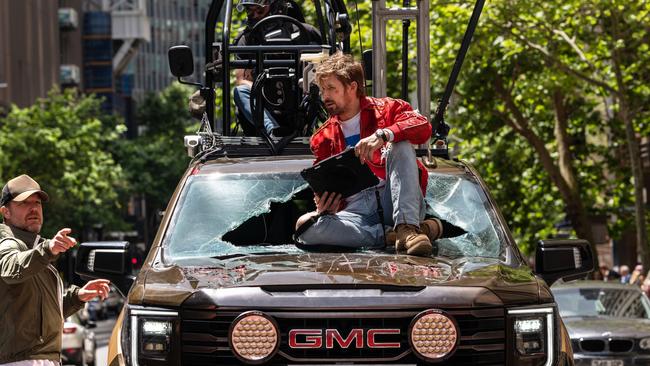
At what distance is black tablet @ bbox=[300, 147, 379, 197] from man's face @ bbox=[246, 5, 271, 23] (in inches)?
174

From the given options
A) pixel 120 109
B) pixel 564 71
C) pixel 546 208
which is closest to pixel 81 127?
pixel 546 208

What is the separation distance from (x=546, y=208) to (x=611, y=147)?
6.40ft

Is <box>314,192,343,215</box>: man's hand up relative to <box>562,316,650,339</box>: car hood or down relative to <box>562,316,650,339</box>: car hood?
up

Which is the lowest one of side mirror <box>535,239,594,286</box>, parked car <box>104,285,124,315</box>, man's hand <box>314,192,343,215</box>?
parked car <box>104,285,124,315</box>

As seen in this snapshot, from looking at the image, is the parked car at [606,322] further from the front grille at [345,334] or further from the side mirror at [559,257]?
the front grille at [345,334]

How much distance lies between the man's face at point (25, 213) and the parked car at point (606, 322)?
8.84 m

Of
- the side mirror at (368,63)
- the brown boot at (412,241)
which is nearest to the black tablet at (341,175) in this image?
the brown boot at (412,241)

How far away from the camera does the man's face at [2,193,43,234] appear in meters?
7.73

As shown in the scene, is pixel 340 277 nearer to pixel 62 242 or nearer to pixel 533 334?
A: pixel 533 334

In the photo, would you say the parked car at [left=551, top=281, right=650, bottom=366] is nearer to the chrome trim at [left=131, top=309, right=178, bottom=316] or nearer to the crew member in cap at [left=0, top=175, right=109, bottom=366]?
the crew member in cap at [left=0, top=175, right=109, bottom=366]

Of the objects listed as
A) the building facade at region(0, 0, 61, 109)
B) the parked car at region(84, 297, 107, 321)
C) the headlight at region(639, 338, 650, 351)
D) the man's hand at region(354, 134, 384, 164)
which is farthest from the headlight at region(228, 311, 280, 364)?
the parked car at region(84, 297, 107, 321)

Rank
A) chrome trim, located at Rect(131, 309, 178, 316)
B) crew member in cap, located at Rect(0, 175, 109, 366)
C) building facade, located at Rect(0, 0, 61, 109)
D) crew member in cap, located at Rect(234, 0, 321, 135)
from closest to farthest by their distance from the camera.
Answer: chrome trim, located at Rect(131, 309, 178, 316), crew member in cap, located at Rect(0, 175, 109, 366), crew member in cap, located at Rect(234, 0, 321, 135), building facade, located at Rect(0, 0, 61, 109)

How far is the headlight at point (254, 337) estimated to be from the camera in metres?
5.93

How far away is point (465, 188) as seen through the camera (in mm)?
7801
